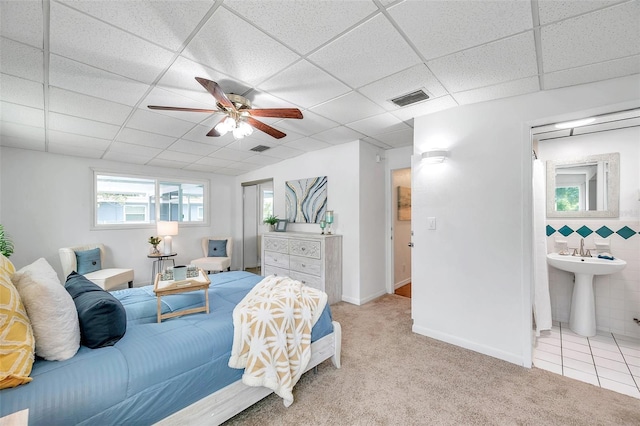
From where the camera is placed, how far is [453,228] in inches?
105

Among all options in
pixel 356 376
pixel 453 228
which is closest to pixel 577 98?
pixel 453 228

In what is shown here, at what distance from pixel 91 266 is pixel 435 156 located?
17.1 ft

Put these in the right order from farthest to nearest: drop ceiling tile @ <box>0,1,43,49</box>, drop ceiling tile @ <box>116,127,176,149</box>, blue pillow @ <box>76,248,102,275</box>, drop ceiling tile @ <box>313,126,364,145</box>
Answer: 1. blue pillow @ <box>76,248,102,275</box>
2. drop ceiling tile @ <box>313,126,364,145</box>
3. drop ceiling tile @ <box>116,127,176,149</box>
4. drop ceiling tile @ <box>0,1,43,49</box>

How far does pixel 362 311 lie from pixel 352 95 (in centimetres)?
275

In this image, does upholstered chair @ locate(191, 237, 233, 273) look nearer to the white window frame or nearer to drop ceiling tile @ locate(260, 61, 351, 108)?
the white window frame

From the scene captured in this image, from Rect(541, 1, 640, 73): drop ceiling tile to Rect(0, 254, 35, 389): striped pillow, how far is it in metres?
3.18

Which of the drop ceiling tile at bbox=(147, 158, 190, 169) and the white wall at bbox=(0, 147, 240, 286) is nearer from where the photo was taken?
the white wall at bbox=(0, 147, 240, 286)

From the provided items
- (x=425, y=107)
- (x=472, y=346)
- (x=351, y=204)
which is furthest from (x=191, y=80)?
(x=472, y=346)

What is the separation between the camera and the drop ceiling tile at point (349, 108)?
2.41m

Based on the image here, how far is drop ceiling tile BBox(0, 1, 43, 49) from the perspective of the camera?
1288 mm

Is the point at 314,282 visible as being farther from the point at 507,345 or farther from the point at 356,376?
the point at 507,345

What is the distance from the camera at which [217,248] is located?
538 centimetres

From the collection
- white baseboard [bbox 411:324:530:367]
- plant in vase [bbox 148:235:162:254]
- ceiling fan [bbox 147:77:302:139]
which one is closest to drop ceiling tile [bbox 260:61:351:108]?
ceiling fan [bbox 147:77:302:139]

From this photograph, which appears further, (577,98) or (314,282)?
(314,282)
